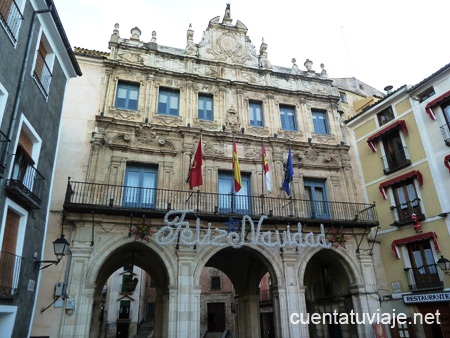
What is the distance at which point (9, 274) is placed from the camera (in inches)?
285

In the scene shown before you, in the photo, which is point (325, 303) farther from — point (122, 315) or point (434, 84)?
point (122, 315)

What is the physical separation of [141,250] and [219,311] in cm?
1541

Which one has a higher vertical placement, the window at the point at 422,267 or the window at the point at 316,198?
the window at the point at 316,198

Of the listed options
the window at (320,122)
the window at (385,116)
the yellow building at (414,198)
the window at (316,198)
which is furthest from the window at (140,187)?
the window at (385,116)

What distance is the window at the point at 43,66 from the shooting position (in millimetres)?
8852

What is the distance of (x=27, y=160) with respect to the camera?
8344 mm

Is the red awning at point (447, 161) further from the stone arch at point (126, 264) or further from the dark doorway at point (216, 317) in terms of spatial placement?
the dark doorway at point (216, 317)

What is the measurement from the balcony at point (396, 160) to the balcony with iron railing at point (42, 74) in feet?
42.1

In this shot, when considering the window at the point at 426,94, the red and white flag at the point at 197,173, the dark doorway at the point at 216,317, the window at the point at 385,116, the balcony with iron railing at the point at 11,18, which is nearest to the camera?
the balcony with iron railing at the point at 11,18

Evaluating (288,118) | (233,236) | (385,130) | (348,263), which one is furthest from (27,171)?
(385,130)

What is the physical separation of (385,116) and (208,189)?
8.59 m

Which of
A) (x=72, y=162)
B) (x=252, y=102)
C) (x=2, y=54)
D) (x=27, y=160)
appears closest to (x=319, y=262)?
(x=252, y=102)

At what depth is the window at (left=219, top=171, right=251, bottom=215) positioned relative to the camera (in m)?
12.6

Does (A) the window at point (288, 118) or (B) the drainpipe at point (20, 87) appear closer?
(B) the drainpipe at point (20, 87)
